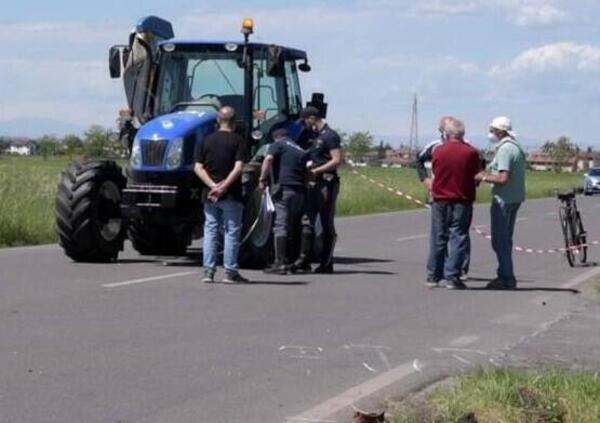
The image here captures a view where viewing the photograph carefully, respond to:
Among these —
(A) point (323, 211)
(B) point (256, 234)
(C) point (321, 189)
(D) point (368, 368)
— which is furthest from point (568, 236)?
(D) point (368, 368)

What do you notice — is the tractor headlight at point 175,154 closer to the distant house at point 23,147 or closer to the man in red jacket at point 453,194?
the man in red jacket at point 453,194

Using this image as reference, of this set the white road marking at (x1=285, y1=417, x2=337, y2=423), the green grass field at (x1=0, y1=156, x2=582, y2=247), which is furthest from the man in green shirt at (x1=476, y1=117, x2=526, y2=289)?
the green grass field at (x1=0, y1=156, x2=582, y2=247)

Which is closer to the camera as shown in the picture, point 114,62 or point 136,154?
point 136,154

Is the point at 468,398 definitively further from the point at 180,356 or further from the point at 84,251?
the point at 84,251

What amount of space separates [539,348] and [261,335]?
2.27m

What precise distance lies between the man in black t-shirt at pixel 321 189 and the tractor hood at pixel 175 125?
125cm

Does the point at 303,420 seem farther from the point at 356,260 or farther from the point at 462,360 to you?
the point at 356,260

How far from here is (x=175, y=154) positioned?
17.5 m

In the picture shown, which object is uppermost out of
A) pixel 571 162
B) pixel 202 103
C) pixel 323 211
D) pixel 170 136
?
pixel 202 103

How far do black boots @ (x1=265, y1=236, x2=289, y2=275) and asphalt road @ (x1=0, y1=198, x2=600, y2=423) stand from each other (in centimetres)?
24

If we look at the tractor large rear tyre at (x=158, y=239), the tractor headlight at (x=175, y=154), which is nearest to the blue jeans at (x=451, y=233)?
the tractor headlight at (x=175, y=154)

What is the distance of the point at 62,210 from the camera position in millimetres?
17984

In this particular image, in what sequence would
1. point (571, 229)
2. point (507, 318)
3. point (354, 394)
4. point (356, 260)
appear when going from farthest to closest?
point (571, 229), point (356, 260), point (507, 318), point (354, 394)

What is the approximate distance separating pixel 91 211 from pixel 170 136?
1.40 m
